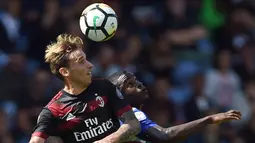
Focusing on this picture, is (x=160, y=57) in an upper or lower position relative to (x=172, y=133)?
upper

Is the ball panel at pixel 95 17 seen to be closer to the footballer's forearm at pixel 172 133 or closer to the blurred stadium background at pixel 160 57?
the footballer's forearm at pixel 172 133

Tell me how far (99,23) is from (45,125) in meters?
1.60

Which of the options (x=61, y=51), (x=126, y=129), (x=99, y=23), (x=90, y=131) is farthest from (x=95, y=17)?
(x=126, y=129)

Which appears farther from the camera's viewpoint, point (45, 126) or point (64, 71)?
point (64, 71)

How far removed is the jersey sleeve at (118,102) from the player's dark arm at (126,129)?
1.9 inches

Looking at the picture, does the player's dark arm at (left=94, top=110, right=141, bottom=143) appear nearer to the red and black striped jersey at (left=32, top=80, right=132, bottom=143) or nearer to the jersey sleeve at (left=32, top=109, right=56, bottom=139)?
the red and black striped jersey at (left=32, top=80, right=132, bottom=143)

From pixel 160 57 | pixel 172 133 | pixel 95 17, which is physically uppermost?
pixel 95 17

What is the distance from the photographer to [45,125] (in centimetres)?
788

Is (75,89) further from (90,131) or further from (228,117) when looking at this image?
(228,117)

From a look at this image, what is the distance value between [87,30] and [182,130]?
1.58m

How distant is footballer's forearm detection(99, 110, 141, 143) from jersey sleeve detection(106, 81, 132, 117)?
2.0 inches

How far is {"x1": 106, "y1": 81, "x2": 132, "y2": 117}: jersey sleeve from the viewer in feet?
26.2

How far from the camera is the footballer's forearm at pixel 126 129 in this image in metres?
7.74

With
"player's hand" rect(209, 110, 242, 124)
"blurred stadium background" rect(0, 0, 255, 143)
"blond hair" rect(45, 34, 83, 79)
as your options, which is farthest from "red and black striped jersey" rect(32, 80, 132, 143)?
"blurred stadium background" rect(0, 0, 255, 143)
